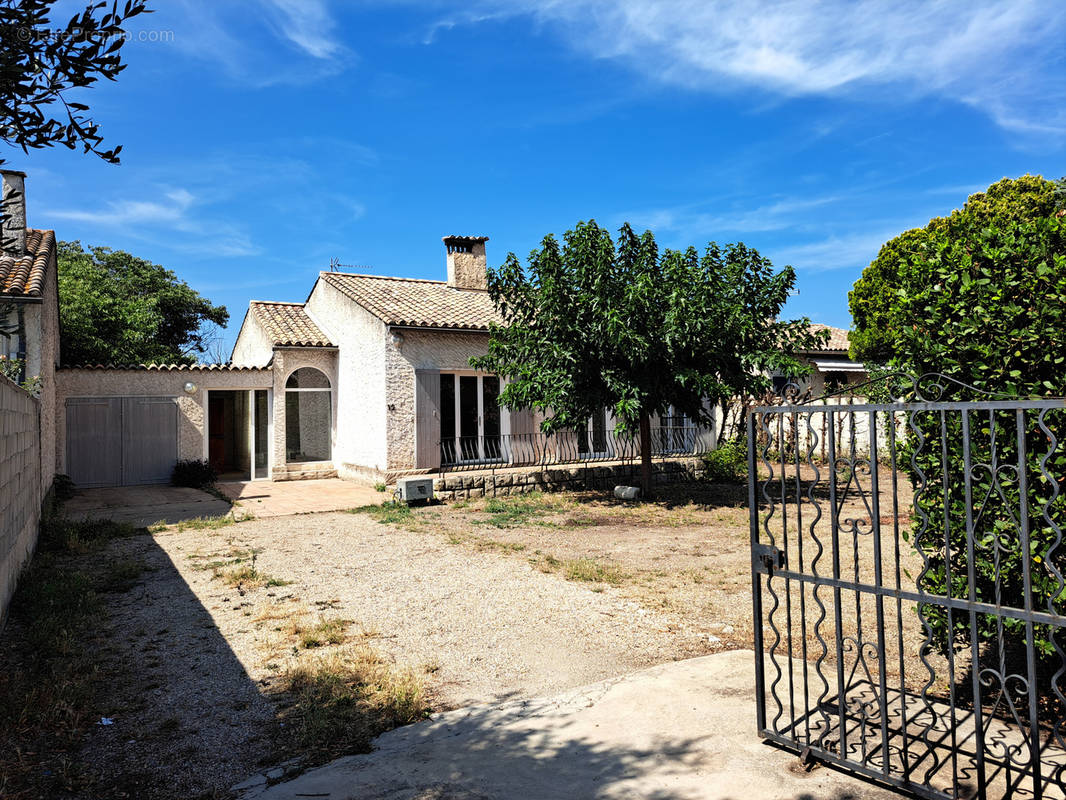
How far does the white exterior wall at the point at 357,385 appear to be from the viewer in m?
14.1

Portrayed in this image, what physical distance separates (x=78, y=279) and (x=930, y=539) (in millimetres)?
27390

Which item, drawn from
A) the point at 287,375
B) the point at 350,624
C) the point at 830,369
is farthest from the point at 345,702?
the point at 830,369

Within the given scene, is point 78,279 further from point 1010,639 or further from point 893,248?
point 1010,639

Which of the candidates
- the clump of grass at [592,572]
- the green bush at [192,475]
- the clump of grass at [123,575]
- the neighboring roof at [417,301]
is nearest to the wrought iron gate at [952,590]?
the clump of grass at [592,572]

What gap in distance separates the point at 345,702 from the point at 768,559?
2569mm

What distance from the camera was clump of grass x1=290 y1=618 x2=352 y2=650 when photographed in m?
5.21

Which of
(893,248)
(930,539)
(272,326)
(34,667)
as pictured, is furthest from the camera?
(893,248)

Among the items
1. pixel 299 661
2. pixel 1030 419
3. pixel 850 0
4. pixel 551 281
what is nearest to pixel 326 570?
pixel 299 661

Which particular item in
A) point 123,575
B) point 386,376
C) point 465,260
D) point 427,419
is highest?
point 465,260

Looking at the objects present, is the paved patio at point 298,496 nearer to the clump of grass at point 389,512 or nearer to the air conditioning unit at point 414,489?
the clump of grass at point 389,512

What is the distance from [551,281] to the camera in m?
11.2

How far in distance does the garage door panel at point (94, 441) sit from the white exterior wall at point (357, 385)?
15.0ft

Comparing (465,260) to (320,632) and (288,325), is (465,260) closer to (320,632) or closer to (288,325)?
(288,325)

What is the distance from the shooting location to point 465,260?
18.9m
